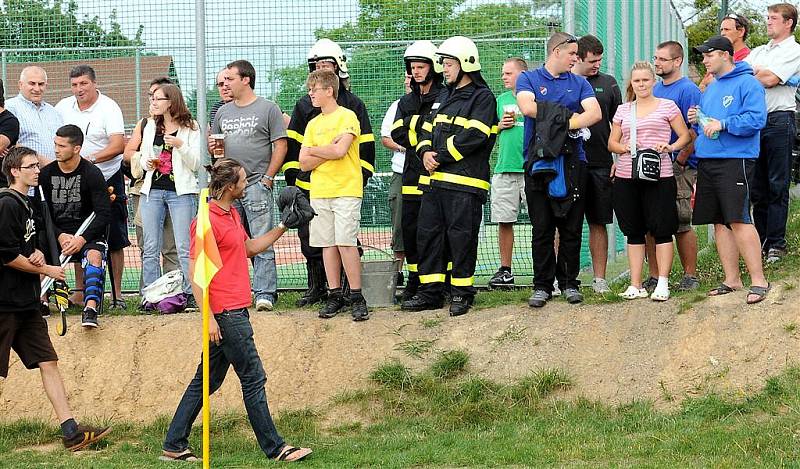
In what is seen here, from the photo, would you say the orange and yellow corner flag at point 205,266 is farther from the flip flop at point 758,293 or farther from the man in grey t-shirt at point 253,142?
the flip flop at point 758,293

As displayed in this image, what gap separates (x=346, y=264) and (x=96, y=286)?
91.6 inches

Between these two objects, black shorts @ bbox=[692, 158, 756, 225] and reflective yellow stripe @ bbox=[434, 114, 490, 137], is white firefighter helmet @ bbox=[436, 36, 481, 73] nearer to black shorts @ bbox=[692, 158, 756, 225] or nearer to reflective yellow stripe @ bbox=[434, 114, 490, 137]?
reflective yellow stripe @ bbox=[434, 114, 490, 137]

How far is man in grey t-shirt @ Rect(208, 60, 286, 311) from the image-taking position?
10.3 m

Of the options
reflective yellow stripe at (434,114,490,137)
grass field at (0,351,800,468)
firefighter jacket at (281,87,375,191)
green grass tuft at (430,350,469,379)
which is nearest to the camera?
grass field at (0,351,800,468)

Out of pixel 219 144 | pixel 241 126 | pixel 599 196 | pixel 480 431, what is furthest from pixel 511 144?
Answer: pixel 480 431

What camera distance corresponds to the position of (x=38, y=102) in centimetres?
1083

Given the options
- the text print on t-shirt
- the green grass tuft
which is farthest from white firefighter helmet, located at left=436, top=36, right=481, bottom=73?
the green grass tuft

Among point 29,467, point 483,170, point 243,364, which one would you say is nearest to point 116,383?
point 29,467

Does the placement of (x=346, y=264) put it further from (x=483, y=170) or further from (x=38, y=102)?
(x=38, y=102)

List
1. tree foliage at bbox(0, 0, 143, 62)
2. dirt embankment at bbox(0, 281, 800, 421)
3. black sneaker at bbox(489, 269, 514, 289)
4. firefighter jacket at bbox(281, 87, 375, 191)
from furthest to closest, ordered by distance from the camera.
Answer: tree foliage at bbox(0, 0, 143, 62)
black sneaker at bbox(489, 269, 514, 289)
firefighter jacket at bbox(281, 87, 375, 191)
dirt embankment at bbox(0, 281, 800, 421)

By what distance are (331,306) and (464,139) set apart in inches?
75.4

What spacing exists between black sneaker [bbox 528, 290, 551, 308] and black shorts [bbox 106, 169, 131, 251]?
407 centimetres

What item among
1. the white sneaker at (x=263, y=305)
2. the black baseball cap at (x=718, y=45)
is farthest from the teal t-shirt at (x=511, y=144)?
the white sneaker at (x=263, y=305)

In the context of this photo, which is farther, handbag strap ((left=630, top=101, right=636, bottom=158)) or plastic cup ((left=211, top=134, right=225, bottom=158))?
plastic cup ((left=211, top=134, right=225, bottom=158))
